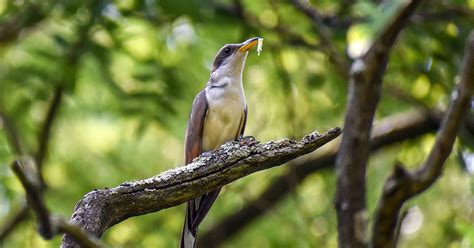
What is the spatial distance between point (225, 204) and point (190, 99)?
6.36 ft

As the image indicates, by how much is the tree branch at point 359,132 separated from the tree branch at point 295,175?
2.87m

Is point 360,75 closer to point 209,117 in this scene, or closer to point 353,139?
point 353,139

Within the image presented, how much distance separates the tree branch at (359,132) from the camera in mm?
7395

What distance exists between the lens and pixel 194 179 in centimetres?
521

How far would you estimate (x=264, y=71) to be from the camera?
36.0 ft

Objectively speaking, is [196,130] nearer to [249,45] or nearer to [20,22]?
[249,45]

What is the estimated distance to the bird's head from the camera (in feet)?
26.1

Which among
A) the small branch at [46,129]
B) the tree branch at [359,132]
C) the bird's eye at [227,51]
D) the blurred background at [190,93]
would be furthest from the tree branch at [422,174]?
the small branch at [46,129]

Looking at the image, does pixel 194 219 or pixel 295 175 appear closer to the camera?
pixel 194 219

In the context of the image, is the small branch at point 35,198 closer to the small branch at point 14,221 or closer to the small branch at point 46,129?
the small branch at point 46,129

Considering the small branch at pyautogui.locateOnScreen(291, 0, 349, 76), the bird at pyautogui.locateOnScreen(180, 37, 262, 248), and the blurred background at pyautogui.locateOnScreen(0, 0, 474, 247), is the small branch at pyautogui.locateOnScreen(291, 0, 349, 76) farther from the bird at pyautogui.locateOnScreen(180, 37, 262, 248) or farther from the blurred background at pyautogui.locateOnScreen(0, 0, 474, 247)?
the bird at pyautogui.locateOnScreen(180, 37, 262, 248)

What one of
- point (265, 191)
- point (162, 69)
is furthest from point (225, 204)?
point (162, 69)

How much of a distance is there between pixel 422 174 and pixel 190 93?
436cm

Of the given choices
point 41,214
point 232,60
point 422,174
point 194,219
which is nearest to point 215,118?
point 232,60
